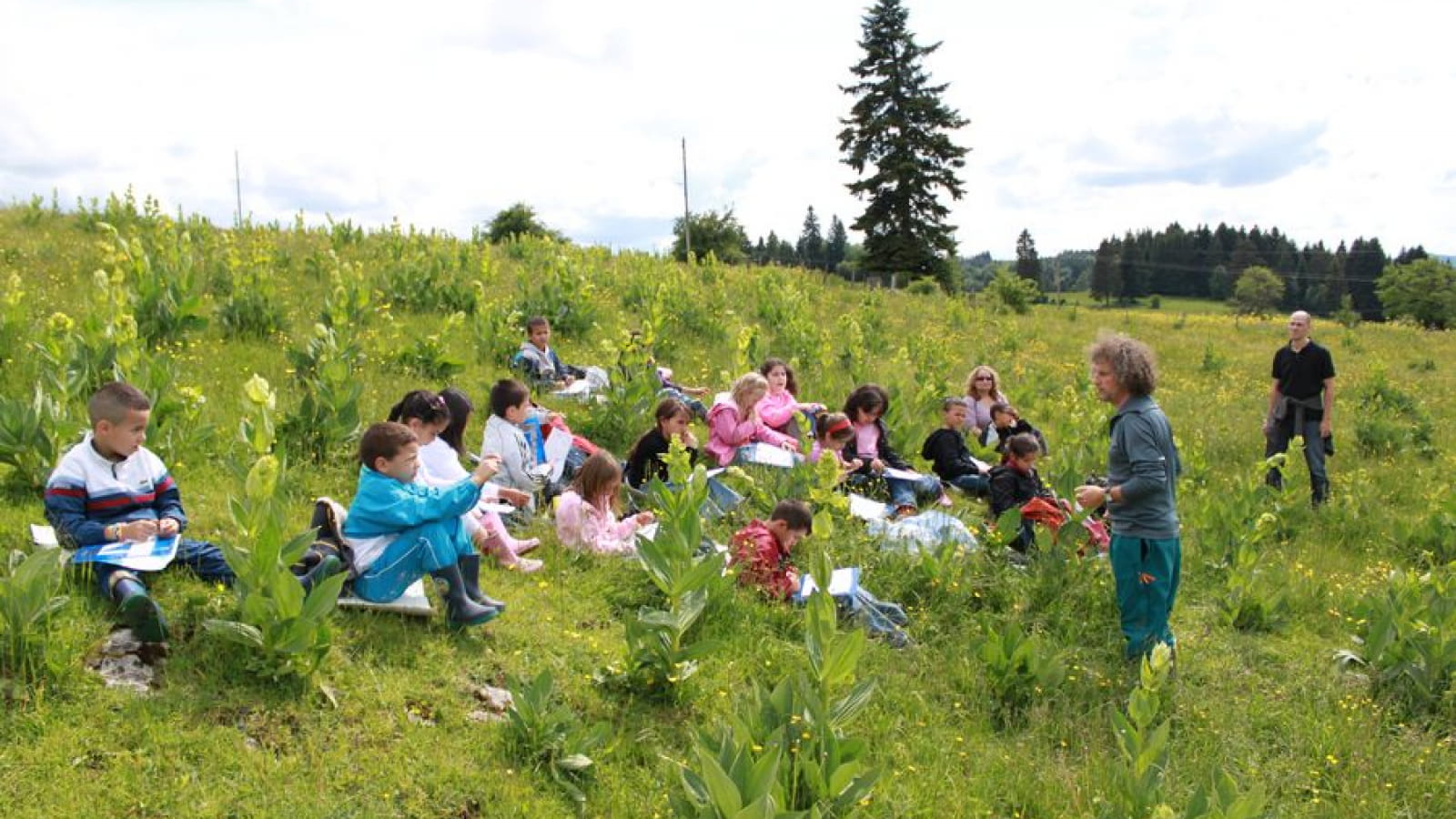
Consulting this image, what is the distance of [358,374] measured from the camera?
7.65m

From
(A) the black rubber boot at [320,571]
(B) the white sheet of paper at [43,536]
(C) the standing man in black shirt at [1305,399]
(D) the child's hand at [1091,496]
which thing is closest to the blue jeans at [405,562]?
(A) the black rubber boot at [320,571]

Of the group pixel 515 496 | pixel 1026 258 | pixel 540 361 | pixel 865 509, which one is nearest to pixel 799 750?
pixel 515 496

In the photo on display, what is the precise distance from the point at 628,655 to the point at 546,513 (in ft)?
6.48

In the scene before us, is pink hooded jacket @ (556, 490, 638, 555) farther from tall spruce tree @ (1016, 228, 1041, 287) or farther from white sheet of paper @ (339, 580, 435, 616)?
tall spruce tree @ (1016, 228, 1041, 287)

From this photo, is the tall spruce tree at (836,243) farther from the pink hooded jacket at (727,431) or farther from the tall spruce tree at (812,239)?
the pink hooded jacket at (727,431)

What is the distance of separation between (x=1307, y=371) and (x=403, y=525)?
27.5ft

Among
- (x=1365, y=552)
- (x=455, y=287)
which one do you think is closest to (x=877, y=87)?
(x=455, y=287)

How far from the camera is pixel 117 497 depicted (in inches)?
158

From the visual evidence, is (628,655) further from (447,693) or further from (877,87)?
(877,87)

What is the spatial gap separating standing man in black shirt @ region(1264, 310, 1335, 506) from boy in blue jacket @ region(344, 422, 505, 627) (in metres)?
7.75

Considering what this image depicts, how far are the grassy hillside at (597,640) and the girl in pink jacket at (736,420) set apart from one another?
70cm

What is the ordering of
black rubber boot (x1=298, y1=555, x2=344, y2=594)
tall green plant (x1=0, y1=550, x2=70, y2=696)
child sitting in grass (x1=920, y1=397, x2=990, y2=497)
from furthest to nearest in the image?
child sitting in grass (x1=920, y1=397, x2=990, y2=497) < black rubber boot (x1=298, y1=555, x2=344, y2=594) < tall green plant (x1=0, y1=550, x2=70, y2=696)

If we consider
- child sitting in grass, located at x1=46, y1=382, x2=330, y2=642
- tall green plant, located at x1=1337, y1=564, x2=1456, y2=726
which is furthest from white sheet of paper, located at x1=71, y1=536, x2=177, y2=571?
tall green plant, located at x1=1337, y1=564, x2=1456, y2=726

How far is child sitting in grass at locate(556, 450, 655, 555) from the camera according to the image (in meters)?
5.54
